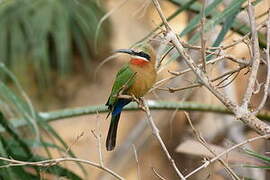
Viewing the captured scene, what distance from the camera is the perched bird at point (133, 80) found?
4.18 ft

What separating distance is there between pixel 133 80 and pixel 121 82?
0.08 ft

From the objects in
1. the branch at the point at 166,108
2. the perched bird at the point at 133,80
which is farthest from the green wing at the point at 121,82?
the branch at the point at 166,108

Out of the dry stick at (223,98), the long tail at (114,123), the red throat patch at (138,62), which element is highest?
the red throat patch at (138,62)

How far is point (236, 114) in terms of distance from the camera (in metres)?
0.95

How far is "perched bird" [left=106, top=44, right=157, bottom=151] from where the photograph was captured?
1273mm

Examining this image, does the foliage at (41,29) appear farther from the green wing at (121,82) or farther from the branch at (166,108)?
the green wing at (121,82)

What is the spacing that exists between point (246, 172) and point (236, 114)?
169 cm

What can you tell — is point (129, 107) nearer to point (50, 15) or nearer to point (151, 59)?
point (151, 59)

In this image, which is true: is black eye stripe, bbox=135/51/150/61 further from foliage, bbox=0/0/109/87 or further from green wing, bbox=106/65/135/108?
foliage, bbox=0/0/109/87

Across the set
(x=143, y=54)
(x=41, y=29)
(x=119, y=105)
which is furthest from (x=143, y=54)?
(x=41, y=29)

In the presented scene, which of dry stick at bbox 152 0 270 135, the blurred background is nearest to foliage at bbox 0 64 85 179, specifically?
dry stick at bbox 152 0 270 135

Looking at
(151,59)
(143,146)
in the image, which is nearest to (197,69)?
(151,59)

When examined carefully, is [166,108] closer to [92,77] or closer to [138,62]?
[138,62]

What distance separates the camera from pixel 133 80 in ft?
4.31
